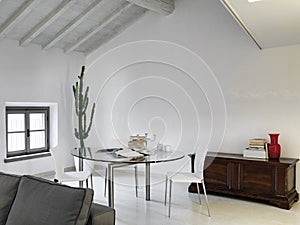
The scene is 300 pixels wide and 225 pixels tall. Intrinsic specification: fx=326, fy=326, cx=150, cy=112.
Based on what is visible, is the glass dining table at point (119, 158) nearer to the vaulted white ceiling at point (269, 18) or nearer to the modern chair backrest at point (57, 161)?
the modern chair backrest at point (57, 161)

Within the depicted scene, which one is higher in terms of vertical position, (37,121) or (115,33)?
(115,33)

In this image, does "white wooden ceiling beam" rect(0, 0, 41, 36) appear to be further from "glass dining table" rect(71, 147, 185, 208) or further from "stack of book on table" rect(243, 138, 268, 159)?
"stack of book on table" rect(243, 138, 268, 159)

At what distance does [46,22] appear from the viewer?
16.6ft

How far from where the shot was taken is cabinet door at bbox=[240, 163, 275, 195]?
423cm

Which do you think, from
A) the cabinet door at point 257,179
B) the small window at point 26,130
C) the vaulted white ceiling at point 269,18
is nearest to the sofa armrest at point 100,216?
the vaulted white ceiling at point 269,18

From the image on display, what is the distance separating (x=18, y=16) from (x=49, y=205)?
142 inches

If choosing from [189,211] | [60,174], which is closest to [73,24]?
[60,174]

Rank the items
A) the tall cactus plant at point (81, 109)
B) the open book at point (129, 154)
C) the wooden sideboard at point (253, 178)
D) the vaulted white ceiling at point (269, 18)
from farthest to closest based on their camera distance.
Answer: the tall cactus plant at point (81, 109)
the wooden sideboard at point (253, 178)
the open book at point (129, 154)
the vaulted white ceiling at point (269, 18)

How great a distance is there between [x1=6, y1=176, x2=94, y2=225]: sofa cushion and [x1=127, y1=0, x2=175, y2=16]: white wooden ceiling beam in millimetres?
3561

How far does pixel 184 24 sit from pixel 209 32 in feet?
1.64

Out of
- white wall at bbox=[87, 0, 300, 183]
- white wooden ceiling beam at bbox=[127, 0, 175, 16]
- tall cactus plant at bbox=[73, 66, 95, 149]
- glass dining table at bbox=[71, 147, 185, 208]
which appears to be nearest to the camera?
glass dining table at bbox=[71, 147, 185, 208]

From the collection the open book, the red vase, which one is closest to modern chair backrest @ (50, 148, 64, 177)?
the open book

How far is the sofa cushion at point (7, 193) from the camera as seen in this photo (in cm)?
221

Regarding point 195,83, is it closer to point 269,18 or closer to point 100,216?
point 269,18
